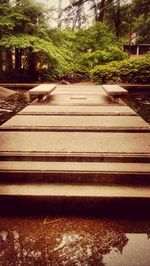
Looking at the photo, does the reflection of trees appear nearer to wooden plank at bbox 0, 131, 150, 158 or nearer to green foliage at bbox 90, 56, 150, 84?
wooden plank at bbox 0, 131, 150, 158

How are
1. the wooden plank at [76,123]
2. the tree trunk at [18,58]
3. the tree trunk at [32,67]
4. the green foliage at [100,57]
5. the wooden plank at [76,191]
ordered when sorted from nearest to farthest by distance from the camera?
1. the wooden plank at [76,191]
2. the wooden plank at [76,123]
3. the tree trunk at [18,58]
4. the tree trunk at [32,67]
5. the green foliage at [100,57]

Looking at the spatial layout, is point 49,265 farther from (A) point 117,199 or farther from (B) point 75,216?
(A) point 117,199

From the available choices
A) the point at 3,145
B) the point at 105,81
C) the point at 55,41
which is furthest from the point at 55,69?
the point at 3,145

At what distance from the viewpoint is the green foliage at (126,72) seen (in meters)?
15.8

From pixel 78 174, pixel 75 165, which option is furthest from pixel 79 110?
pixel 78 174

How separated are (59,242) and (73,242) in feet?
0.47

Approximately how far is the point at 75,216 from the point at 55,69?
613 inches

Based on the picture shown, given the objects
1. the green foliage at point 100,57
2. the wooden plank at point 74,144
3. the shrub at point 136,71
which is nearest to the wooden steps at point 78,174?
the wooden plank at point 74,144

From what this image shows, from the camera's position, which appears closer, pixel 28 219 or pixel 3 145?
pixel 28 219

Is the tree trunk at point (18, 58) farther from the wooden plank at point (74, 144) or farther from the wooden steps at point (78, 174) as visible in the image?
the wooden steps at point (78, 174)

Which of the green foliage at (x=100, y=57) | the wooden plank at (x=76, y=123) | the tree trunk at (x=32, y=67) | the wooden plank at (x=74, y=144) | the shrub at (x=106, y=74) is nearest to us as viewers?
the wooden plank at (x=74, y=144)

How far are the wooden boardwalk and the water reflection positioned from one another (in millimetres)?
247

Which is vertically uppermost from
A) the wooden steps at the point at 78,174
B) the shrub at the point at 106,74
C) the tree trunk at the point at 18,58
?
the tree trunk at the point at 18,58

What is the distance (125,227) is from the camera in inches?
137
